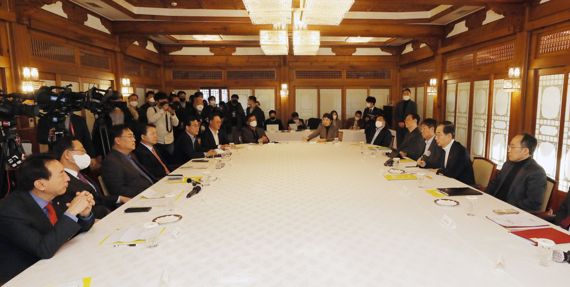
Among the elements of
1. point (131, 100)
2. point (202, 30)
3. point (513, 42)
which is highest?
point (202, 30)

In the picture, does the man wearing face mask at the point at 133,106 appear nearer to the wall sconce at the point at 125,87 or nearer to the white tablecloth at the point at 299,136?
the wall sconce at the point at 125,87

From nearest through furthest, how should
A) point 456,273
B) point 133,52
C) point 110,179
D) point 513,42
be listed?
point 456,273, point 110,179, point 513,42, point 133,52

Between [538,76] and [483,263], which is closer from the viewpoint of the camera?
[483,263]

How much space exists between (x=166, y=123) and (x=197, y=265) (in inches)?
202

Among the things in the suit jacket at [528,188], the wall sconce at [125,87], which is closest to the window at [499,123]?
the suit jacket at [528,188]

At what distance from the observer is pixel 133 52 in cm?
783

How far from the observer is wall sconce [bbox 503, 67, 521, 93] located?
522cm

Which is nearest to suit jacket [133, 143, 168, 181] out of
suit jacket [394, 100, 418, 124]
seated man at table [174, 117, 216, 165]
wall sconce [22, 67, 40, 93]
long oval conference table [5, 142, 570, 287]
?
seated man at table [174, 117, 216, 165]

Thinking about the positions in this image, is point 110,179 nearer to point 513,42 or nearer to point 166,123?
point 166,123

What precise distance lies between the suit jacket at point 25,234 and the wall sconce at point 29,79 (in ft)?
10.9

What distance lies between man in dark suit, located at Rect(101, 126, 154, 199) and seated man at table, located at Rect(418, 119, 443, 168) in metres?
2.79

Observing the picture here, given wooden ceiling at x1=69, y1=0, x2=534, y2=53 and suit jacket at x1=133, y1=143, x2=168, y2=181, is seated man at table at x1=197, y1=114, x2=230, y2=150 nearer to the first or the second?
suit jacket at x1=133, y1=143, x2=168, y2=181

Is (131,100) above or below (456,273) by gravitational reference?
above

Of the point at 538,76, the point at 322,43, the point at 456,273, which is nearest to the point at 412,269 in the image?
the point at 456,273
